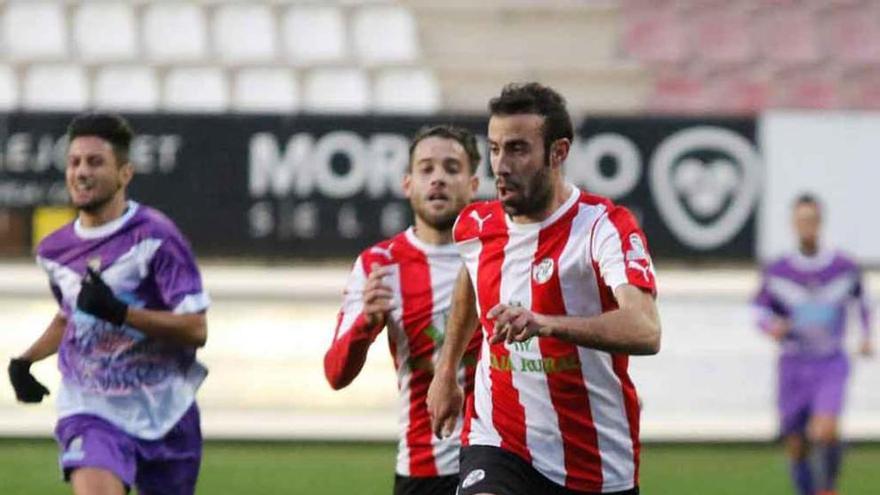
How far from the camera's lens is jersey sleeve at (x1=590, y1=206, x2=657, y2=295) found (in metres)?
5.84

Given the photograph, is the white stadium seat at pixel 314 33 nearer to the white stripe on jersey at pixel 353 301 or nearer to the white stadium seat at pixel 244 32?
the white stadium seat at pixel 244 32

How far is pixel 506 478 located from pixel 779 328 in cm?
636

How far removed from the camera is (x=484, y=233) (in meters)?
6.37

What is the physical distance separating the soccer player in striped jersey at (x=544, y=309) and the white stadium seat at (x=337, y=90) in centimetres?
1518

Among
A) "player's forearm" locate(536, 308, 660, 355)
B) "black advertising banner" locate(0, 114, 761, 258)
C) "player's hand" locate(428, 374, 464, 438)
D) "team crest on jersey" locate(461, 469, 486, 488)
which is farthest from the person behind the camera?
"black advertising banner" locate(0, 114, 761, 258)

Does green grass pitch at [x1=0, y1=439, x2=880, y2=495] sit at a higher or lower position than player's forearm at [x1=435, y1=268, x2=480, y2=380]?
lower

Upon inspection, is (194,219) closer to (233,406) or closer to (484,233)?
(233,406)

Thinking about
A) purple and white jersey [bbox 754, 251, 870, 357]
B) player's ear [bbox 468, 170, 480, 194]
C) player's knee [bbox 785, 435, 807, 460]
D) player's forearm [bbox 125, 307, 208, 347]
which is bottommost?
player's knee [bbox 785, 435, 807, 460]

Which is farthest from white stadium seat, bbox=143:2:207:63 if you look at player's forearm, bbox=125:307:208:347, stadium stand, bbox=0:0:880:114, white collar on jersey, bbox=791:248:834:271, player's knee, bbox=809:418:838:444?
player's forearm, bbox=125:307:208:347

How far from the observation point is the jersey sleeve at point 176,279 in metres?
7.09

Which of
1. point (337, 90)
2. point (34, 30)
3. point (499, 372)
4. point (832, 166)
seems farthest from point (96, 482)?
point (34, 30)

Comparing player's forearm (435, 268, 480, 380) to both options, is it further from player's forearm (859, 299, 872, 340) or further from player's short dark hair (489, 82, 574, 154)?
player's forearm (859, 299, 872, 340)

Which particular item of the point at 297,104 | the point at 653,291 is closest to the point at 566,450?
the point at 653,291

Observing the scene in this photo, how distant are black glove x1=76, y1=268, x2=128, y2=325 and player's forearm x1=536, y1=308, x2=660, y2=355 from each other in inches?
74.2
